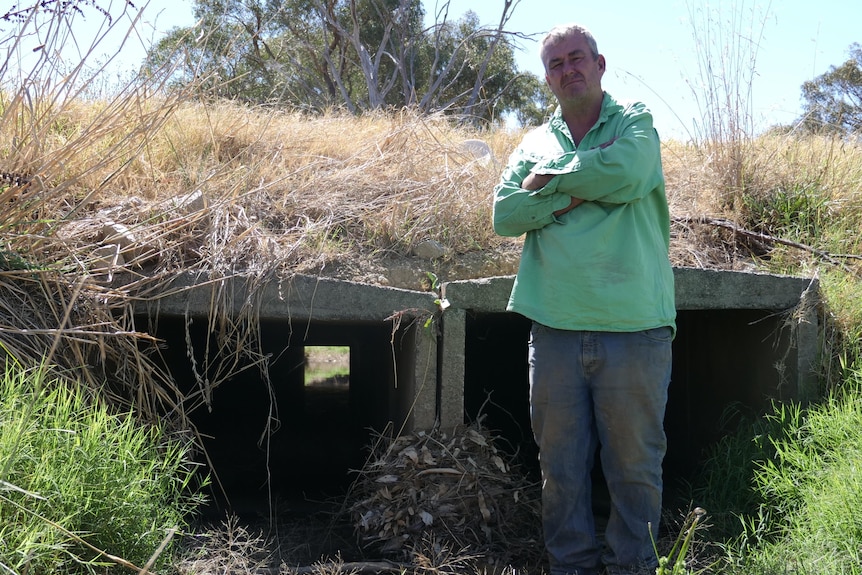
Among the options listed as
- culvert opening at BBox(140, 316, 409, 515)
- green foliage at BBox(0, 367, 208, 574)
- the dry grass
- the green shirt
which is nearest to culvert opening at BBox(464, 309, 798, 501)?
the dry grass

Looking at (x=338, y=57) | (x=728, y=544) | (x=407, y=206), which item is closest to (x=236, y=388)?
(x=407, y=206)

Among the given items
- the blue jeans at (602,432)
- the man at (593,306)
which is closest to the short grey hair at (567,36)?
the man at (593,306)

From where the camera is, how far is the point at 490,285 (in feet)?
13.5

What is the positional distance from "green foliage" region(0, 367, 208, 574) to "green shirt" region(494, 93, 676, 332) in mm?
1680

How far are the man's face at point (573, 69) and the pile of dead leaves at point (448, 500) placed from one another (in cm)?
187

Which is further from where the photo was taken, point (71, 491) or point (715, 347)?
point (715, 347)

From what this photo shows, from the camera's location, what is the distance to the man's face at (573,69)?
309 cm

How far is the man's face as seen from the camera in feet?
10.2

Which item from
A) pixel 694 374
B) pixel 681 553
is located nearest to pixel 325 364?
pixel 694 374

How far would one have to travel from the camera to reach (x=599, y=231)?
3053 millimetres

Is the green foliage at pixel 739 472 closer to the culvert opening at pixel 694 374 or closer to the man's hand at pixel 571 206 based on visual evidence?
the culvert opening at pixel 694 374

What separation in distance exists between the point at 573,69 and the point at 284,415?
7276mm

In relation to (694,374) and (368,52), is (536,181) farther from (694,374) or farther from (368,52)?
(368,52)

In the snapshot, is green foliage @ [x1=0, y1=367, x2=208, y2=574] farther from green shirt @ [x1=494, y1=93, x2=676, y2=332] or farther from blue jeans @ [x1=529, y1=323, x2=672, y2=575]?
green shirt @ [x1=494, y1=93, x2=676, y2=332]
